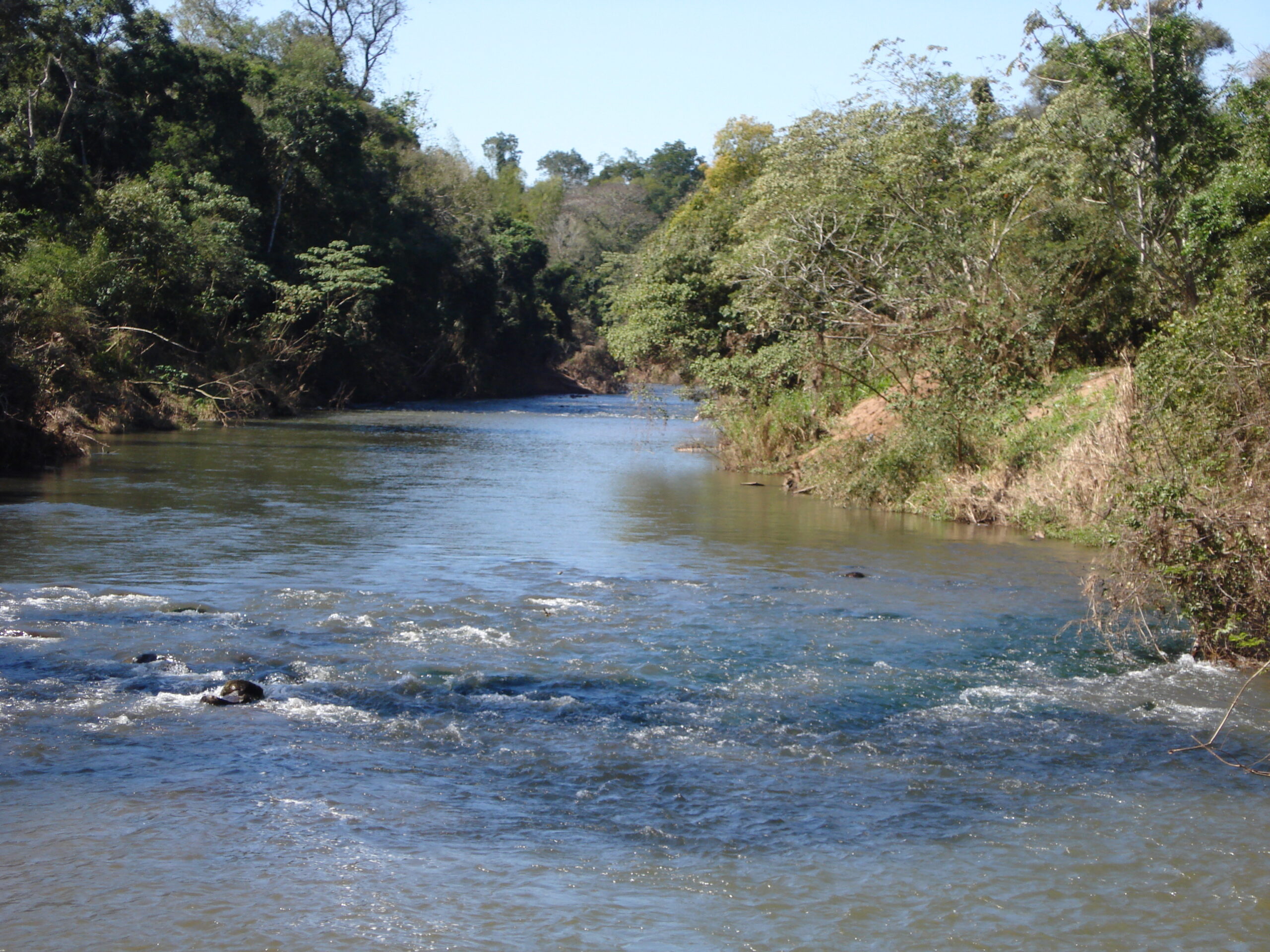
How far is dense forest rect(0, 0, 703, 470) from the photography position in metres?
30.6

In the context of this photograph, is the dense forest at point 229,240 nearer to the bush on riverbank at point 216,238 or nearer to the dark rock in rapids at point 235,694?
the bush on riverbank at point 216,238

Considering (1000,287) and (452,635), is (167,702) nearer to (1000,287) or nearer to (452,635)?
(452,635)

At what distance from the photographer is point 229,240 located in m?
40.1

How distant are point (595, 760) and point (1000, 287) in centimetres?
1522

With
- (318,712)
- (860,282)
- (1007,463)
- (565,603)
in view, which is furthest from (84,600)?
(860,282)

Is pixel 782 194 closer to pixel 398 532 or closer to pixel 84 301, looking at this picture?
pixel 398 532

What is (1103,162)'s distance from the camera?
19562mm

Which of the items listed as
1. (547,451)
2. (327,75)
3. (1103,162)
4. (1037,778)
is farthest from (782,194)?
(327,75)

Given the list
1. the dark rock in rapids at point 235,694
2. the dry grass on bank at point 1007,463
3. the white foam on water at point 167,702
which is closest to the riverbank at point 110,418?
the dry grass on bank at point 1007,463

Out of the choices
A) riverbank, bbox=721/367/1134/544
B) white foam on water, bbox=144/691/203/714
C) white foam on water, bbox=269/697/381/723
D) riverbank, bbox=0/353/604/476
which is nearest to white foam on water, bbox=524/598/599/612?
white foam on water, bbox=269/697/381/723

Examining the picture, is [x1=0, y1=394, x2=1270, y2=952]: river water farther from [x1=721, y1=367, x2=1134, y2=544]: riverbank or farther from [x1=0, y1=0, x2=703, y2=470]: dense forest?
[x1=0, y1=0, x2=703, y2=470]: dense forest

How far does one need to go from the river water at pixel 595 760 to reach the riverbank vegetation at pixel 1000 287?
101 inches

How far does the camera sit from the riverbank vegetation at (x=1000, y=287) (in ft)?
52.9

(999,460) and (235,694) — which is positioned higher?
(999,460)
